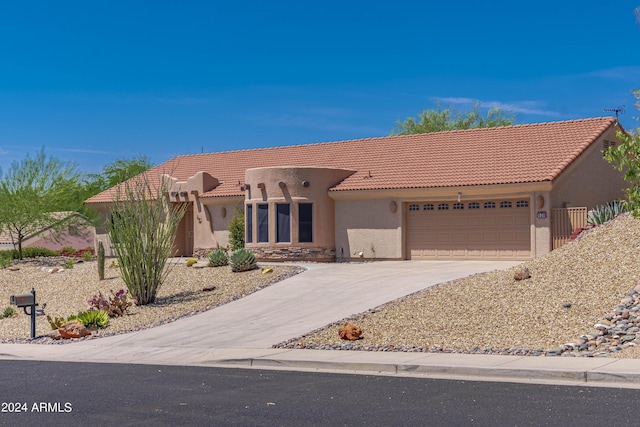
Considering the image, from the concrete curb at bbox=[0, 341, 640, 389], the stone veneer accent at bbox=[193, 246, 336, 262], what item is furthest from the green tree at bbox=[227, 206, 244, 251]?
the concrete curb at bbox=[0, 341, 640, 389]

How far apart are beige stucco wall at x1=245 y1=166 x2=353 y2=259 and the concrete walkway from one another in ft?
9.61

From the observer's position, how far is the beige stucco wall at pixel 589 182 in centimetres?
2778

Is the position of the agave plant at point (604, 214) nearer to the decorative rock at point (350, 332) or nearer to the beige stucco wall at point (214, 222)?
the decorative rock at point (350, 332)

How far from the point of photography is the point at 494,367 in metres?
12.4

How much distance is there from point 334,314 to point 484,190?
10387 mm

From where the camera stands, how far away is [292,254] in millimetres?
30703

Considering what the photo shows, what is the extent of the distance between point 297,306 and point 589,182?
13.8 metres

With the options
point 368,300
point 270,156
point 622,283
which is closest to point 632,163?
point 622,283

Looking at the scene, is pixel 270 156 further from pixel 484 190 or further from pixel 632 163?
pixel 632 163

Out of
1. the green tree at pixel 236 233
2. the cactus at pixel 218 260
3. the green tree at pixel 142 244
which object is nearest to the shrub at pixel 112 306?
the green tree at pixel 142 244

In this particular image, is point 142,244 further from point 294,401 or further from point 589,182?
point 589,182

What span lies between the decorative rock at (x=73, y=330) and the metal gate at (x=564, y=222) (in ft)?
49.2

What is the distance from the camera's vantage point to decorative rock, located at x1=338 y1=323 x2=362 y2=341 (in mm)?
16562

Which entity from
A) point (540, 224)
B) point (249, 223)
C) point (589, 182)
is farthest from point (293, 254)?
point (589, 182)
